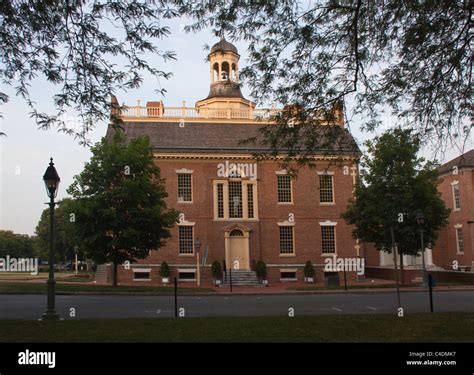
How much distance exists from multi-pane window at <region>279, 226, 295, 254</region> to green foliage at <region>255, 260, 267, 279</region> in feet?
8.02

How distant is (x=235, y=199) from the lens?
36.0 meters

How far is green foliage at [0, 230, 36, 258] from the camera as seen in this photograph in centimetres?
6284

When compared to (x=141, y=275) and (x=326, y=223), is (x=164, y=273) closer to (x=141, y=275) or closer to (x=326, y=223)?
(x=141, y=275)

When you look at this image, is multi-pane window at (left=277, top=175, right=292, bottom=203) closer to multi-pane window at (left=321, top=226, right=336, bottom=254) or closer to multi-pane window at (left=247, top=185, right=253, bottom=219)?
multi-pane window at (left=247, top=185, right=253, bottom=219)

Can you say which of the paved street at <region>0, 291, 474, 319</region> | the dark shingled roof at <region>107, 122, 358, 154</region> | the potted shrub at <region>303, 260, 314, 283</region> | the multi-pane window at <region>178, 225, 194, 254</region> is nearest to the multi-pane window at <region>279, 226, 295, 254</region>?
the potted shrub at <region>303, 260, 314, 283</region>

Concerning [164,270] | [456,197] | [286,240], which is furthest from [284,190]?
[456,197]

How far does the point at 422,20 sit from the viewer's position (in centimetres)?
1031

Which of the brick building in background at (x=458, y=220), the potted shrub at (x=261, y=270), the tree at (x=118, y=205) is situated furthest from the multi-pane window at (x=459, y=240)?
the tree at (x=118, y=205)

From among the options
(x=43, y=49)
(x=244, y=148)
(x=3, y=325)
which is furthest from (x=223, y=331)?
(x=244, y=148)

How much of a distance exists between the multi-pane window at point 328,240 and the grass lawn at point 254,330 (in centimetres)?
2554

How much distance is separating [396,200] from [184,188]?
14.2 metres

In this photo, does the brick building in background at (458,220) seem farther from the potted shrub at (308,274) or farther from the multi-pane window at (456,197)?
the potted shrub at (308,274)
